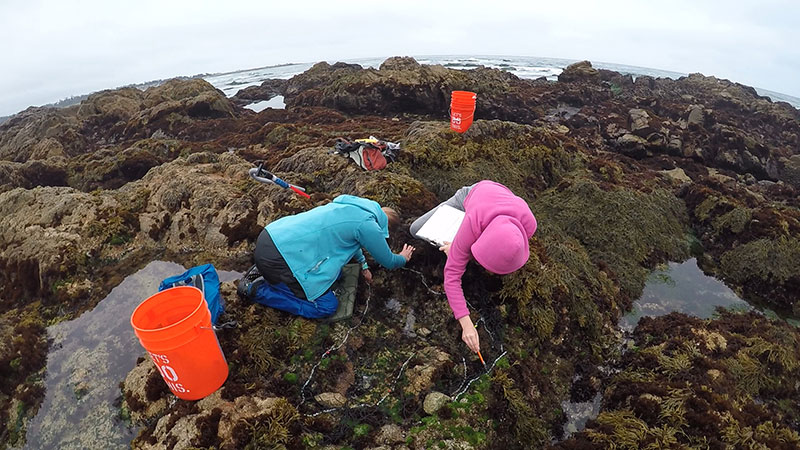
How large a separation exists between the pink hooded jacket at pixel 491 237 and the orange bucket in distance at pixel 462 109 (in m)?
5.05

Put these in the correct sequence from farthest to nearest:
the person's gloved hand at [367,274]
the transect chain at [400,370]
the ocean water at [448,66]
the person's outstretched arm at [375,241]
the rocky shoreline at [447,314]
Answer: the ocean water at [448,66] < the person's gloved hand at [367,274] < the person's outstretched arm at [375,241] < the transect chain at [400,370] < the rocky shoreline at [447,314]

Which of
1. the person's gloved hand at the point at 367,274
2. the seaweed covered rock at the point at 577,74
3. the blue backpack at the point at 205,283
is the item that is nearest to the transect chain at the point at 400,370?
the person's gloved hand at the point at 367,274

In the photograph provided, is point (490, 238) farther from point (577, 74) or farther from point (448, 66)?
point (448, 66)

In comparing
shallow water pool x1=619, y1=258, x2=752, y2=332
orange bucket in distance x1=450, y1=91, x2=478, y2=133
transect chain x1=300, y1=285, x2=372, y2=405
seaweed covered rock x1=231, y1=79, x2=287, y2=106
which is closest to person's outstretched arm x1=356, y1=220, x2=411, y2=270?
transect chain x1=300, y1=285, x2=372, y2=405

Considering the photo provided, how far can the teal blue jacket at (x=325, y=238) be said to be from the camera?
3527 mm

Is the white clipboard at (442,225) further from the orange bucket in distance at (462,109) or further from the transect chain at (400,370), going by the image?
the orange bucket in distance at (462,109)

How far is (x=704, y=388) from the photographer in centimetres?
347

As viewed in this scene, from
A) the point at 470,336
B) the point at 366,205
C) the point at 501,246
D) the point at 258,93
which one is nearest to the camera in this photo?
the point at 501,246

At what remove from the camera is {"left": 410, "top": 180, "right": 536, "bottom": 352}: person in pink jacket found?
2.94 metres

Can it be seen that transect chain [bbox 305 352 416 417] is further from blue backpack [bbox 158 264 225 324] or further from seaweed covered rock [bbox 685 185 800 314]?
seaweed covered rock [bbox 685 185 800 314]

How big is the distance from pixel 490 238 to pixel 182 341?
257 centimetres

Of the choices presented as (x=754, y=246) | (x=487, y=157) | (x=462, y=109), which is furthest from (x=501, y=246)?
(x=754, y=246)

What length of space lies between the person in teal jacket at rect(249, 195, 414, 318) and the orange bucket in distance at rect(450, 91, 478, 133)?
209 inches

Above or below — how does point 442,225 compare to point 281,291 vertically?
above
